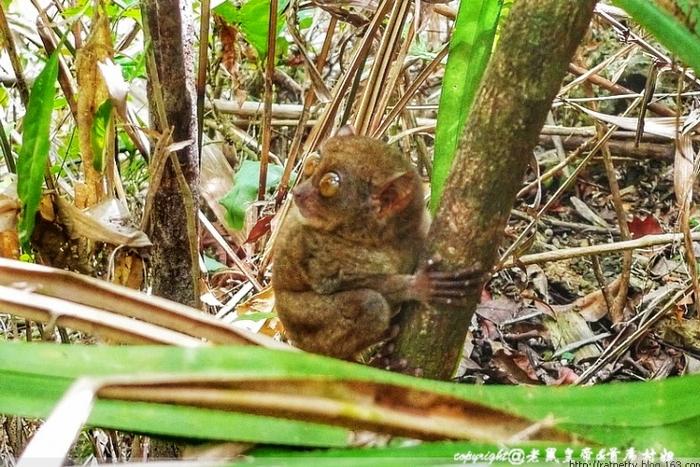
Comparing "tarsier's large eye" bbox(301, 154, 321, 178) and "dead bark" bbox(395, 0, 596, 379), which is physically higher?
"dead bark" bbox(395, 0, 596, 379)

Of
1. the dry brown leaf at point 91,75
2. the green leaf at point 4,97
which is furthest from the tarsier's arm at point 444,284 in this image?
the green leaf at point 4,97

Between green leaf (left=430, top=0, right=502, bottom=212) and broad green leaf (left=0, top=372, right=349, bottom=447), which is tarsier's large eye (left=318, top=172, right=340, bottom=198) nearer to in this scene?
green leaf (left=430, top=0, right=502, bottom=212)

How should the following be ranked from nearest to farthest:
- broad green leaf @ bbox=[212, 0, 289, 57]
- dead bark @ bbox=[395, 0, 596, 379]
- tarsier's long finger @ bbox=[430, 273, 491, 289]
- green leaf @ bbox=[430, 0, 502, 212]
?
dead bark @ bbox=[395, 0, 596, 379]
tarsier's long finger @ bbox=[430, 273, 491, 289]
green leaf @ bbox=[430, 0, 502, 212]
broad green leaf @ bbox=[212, 0, 289, 57]

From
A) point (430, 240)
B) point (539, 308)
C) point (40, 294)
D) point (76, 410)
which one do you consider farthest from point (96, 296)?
point (539, 308)

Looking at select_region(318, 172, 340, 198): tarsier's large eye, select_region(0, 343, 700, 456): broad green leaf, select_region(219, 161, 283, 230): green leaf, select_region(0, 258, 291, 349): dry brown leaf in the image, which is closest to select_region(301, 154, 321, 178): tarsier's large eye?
select_region(318, 172, 340, 198): tarsier's large eye

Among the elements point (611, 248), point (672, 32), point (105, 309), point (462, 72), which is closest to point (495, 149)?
point (672, 32)

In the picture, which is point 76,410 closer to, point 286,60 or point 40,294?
point 40,294

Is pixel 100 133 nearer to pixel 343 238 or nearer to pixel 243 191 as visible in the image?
pixel 243 191
